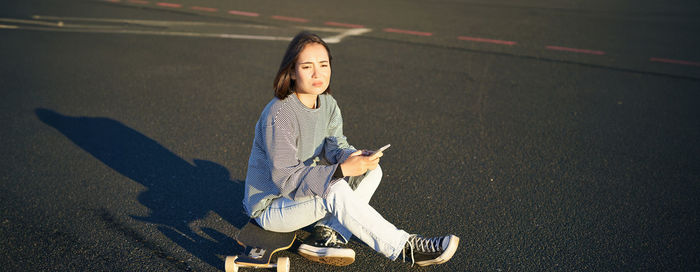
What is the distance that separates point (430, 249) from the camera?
3.01 metres

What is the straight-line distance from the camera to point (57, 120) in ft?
18.1

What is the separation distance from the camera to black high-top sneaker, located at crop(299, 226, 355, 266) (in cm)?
306

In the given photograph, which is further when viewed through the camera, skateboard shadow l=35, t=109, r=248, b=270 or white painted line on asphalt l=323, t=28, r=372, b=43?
white painted line on asphalt l=323, t=28, r=372, b=43

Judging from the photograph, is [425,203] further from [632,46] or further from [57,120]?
[632,46]

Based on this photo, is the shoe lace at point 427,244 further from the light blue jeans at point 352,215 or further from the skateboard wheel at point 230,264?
the skateboard wheel at point 230,264

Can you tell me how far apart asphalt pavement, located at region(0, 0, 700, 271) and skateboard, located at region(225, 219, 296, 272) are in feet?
0.75

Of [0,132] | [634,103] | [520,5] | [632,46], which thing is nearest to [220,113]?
[0,132]

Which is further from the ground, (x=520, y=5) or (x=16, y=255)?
(x=520, y=5)

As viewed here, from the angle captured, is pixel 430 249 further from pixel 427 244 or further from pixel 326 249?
pixel 326 249

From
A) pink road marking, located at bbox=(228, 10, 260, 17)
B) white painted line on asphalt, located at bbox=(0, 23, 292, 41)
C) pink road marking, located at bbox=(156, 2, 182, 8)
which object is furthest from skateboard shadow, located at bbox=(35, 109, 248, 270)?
pink road marking, located at bbox=(156, 2, 182, 8)

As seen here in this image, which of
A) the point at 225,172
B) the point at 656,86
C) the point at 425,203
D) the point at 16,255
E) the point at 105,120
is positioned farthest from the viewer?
the point at 656,86

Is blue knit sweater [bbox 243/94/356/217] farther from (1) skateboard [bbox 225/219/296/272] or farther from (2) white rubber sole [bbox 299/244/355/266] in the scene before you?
(2) white rubber sole [bbox 299/244/355/266]

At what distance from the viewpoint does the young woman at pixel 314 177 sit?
286 cm

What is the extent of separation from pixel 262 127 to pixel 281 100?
190mm
